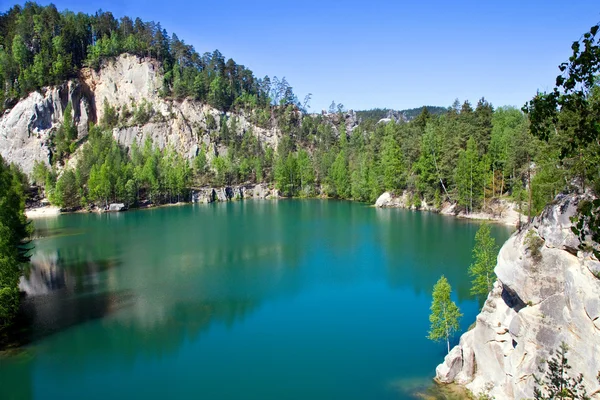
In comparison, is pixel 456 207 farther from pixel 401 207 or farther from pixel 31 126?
pixel 31 126

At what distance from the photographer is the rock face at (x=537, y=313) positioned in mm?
13977


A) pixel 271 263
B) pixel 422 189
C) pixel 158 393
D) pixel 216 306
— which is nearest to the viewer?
pixel 158 393

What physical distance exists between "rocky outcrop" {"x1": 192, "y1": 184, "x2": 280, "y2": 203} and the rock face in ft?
283

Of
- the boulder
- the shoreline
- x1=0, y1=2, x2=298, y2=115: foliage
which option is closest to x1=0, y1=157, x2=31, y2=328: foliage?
the shoreline

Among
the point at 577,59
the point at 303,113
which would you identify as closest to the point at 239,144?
the point at 303,113

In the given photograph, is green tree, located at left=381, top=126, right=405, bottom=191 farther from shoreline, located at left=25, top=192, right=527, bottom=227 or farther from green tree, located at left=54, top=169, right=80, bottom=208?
green tree, located at left=54, top=169, right=80, bottom=208

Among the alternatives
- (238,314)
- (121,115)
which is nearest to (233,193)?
(121,115)

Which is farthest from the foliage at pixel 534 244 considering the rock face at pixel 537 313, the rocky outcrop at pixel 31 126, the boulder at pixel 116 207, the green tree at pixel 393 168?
the rocky outcrop at pixel 31 126

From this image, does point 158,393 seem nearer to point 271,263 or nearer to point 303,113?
point 271,263

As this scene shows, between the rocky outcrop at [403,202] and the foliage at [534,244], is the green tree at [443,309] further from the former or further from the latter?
the rocky outcrop at [403,202]

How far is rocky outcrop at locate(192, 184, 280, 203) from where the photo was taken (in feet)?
333

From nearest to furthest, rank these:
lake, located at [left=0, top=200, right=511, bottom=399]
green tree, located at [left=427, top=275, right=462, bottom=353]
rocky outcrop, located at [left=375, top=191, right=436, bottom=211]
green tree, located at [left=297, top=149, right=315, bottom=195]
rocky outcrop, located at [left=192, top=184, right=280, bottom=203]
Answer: lake, located at [left=0, top=200, right=511, bottom=399], green tree, located at [left=427, top=275, right=462, bottom=353], rocky outcrop, located at [left=375, top=191, right=436, bottom=211], rocky outcrop, located at [left=192, top=184, right=280, bottom=203], green tree, located at [left=297, top=149, right=315, bottom=195]

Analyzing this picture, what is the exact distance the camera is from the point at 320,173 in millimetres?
105750

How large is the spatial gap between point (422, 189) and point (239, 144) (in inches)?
2282
